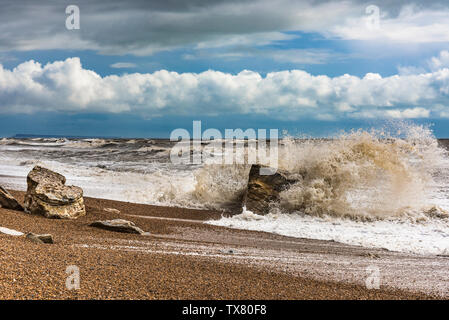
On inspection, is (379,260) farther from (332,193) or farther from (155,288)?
(332,193)

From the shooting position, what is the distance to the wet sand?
181 inches

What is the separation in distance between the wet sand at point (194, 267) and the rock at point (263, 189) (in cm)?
370

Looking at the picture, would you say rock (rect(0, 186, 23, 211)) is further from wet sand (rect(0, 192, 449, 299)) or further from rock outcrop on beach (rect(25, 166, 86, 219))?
wet sand (rect(0, 192, 449, 299))

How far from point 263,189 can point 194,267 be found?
7.62m

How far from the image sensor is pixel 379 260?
746 cm

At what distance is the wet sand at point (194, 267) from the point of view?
15.0ft

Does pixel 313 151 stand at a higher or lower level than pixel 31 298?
higher

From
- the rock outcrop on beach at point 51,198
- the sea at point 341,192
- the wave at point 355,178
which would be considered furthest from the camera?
the wave at point 355,178

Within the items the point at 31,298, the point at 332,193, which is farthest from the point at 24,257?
the point at 332,193

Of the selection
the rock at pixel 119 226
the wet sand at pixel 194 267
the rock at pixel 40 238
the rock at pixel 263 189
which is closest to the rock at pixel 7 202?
the wet sand at pixel 194 267

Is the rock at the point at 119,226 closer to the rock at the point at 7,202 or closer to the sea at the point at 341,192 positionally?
the rock at the point at 7,202

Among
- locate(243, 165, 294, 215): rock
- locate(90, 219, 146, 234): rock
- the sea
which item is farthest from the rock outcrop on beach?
locate(243, 165, 294, 215): rock

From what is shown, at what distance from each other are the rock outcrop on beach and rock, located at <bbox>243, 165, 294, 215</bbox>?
5.13 metres
